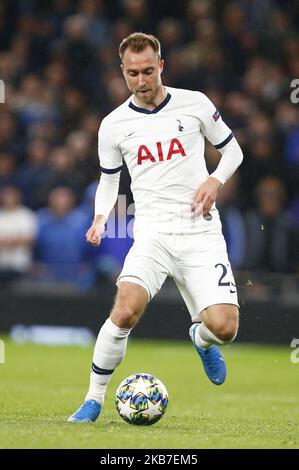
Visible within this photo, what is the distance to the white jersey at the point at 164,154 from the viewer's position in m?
7.07

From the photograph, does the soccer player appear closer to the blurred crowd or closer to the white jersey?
the white jersey

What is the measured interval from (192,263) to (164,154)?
0.72 metres

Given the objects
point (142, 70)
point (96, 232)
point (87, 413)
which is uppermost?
point (142, 70)

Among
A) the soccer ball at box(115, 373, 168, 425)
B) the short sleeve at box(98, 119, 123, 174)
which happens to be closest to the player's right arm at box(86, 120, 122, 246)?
the short sleeve at box(98, 119, 123, 174)

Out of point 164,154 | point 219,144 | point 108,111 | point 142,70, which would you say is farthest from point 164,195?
point 108,111

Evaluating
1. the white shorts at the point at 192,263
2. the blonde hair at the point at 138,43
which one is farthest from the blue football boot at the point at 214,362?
the blonde hair at the point at 138,43

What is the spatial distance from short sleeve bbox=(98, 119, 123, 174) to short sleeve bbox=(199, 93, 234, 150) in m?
0.59

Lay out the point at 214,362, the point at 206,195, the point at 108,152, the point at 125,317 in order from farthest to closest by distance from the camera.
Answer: the point at 214,362
the point at 108,152
the point at 206,195
the point at 125,317

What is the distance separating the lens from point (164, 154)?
7.08 meters

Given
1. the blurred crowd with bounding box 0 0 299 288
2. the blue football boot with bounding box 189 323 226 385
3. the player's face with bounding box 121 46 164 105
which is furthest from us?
the blurred crowd with bounding box 0 0 299 288

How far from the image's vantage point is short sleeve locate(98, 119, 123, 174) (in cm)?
718

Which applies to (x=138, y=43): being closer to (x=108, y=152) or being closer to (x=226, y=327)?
(x=108, y=152)

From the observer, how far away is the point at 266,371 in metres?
11.5

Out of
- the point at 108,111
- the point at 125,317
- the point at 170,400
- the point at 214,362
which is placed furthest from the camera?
the point at 108,111
